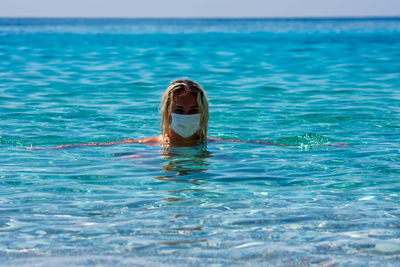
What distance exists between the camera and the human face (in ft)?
24.1

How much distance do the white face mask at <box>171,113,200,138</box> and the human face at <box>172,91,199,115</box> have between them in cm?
6

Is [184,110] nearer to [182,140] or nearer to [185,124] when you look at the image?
[185,124]

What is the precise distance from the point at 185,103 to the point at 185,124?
26 cm

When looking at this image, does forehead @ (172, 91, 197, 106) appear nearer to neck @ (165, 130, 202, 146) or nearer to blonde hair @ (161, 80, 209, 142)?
blonde hair @ (161, 80, 209, 142)

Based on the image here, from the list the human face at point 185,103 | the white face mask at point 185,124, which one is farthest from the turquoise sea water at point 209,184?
the human face at point 185,103

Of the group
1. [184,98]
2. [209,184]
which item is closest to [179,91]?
[184,98]

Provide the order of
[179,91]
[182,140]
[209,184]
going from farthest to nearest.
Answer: [182,140], [179,91], [209,184]

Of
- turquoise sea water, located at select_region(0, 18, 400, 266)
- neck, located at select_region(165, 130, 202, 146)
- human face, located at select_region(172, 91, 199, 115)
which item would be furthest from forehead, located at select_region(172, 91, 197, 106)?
turquoise sea water, located at select_region(0, 18, 400, 266)

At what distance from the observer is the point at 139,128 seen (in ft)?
32.5

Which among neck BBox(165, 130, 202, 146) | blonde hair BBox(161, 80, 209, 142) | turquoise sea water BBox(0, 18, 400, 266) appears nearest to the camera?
turquoise sea water BBox(0, 18, 400, 266)

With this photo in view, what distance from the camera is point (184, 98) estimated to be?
7336 millimetres

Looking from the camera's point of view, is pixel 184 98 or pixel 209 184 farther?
pixel 184 98

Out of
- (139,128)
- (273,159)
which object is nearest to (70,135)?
(139,128)

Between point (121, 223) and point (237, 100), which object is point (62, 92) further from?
point (121, 223)
